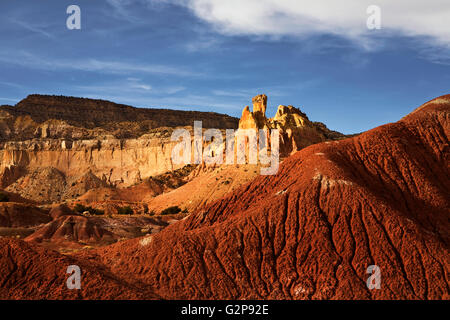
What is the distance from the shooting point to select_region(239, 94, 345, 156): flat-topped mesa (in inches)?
3903

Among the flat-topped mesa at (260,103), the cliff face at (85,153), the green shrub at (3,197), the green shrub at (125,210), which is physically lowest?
the green shrub at (125,210)

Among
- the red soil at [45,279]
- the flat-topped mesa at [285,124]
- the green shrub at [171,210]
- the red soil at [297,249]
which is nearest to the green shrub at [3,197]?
the green shrub at [171,210]

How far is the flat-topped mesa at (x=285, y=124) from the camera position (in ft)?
325

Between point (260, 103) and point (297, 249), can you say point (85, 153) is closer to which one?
point (260, 103)

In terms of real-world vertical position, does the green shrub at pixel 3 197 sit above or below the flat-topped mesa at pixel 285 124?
below

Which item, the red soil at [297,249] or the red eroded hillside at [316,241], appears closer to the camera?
the red soil at [297,249]


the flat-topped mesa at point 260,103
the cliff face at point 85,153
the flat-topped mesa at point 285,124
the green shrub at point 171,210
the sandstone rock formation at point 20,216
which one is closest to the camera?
the sandstone rock formation at point 20,216

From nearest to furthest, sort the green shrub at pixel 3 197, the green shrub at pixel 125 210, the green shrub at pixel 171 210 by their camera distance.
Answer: the green shrub at pixel 171 210
the green shrub at pixel 125 210
the green shrub at pixel 3 197

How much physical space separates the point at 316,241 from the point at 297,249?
4.05 feet

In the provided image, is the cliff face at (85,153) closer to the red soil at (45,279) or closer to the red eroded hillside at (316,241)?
the red eroded hillside at (316,241)

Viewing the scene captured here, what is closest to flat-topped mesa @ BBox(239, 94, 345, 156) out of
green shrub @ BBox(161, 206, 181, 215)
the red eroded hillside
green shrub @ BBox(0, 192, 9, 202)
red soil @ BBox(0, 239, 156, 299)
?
green shrub @ BBox(161, 206, 181, 215)

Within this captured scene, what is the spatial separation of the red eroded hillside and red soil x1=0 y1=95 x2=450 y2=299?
0.06 m

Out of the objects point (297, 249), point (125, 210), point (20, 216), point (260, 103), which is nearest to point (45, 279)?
point (297, 249)

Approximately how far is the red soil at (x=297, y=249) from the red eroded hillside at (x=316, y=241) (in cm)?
6
